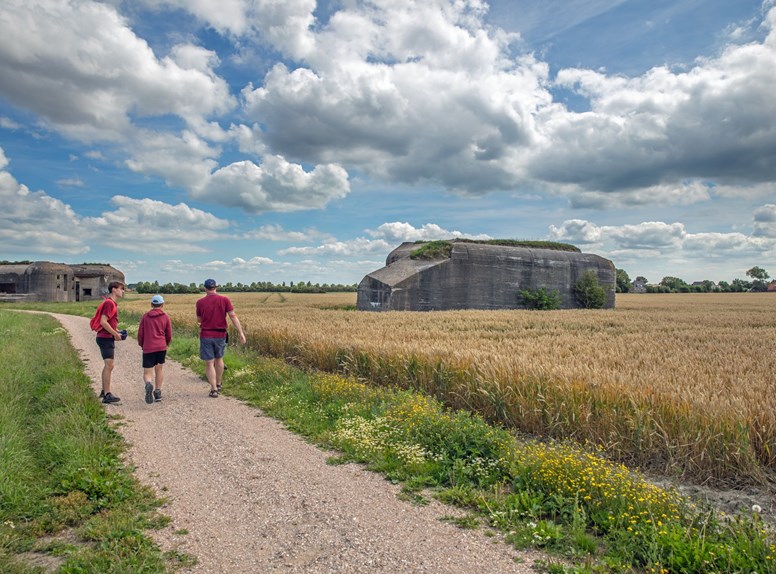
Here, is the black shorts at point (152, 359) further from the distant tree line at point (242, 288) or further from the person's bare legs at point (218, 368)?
the distant tree line at point (242, 288)

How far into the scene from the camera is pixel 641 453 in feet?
20.7

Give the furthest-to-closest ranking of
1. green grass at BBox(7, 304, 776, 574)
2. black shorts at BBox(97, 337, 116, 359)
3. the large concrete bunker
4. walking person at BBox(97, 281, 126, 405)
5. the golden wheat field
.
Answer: the large concrete bunker
black shorts at BBox(97, 337, 116, 359)
walking person at BBox(97, 281, 126, 405)
the golden wheat field
green grass at BBox(7, 304, 776, 574)

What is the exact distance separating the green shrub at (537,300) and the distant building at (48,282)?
2379 inches

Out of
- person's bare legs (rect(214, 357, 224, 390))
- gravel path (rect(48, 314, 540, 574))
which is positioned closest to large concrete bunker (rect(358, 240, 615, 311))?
person's bare legs (rect(214, 357, 224, 390))

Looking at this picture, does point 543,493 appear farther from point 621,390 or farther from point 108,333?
point 108,333

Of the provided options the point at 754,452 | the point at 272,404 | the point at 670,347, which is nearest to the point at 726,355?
the point at 670,347

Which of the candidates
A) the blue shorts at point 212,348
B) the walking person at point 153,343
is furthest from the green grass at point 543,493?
→ the walking person at point 153,343

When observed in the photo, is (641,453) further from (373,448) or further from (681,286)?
(681,286)

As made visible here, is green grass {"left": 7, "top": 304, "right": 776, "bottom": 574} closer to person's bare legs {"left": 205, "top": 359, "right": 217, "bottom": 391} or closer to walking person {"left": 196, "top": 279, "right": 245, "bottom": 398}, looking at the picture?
person's bare legs {"left": 205, "top": 359, "right": 217, "bottom": 391}

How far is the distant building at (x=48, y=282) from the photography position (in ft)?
213

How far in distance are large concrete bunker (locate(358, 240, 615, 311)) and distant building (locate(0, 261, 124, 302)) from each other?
157 feet

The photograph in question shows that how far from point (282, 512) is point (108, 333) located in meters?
6.79

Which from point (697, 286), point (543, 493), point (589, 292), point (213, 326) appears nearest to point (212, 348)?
point (213, 326)

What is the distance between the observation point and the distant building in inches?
2552
